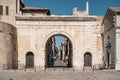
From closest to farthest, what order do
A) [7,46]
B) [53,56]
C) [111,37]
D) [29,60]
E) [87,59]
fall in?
[7,46], [111,37], [29,60], [87,59], [53,56]

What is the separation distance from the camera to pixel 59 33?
31.5m

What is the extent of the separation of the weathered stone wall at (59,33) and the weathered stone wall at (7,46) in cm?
213

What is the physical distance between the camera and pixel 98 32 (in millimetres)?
31641

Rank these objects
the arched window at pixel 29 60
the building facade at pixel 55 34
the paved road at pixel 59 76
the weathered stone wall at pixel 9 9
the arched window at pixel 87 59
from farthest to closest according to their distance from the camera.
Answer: the weathered stone wall at pixel 9 9 → the arched window at pixel 87 59 → the arched window at pixel 29 60 → the building facade at pixel 55 34 → the paved road at pixel 59 76

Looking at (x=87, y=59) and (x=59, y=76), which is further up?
(x=87, y=59)

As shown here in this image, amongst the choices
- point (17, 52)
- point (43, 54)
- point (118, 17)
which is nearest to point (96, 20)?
point (118, 17)

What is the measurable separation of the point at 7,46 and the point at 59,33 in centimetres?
682

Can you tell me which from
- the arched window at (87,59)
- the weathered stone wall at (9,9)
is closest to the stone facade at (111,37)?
the arched window at (87,59)

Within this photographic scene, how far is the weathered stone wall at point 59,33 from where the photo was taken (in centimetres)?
3120

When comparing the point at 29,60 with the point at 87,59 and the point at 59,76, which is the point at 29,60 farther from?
the point at 59,76

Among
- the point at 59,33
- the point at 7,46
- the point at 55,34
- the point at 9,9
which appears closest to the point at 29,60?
the point at 55,34

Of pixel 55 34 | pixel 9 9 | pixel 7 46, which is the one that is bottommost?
pixel 7 46

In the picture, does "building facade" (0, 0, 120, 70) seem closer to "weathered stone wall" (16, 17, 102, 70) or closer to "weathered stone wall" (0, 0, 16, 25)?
"weathered stone wall" (16, 17, 102, 70)

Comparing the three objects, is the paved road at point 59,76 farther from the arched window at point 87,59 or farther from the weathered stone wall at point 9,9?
the weathered stone wall at point 9,9
